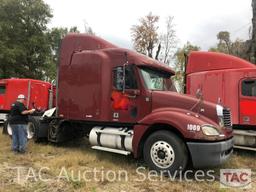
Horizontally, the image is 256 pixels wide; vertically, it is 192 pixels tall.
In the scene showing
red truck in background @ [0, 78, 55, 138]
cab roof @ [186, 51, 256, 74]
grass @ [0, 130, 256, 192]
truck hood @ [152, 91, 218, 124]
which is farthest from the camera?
red truck in background @ [0, 78, 55, 138]

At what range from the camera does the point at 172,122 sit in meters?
7.39

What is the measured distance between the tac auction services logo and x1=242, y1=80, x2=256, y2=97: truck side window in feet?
9.78

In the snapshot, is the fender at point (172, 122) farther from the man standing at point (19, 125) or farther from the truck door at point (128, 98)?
the man standing at point (19, 125)

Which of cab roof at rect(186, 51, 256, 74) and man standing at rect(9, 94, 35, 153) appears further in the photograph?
cab roof at rect(186, 51, 256, 74)

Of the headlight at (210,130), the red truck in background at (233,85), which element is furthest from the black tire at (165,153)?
the red truck in background at (233,85)

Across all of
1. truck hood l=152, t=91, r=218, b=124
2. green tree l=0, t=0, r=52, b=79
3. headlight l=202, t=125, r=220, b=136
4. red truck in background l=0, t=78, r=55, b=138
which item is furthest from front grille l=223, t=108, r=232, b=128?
green tree l=0, t=0, r=52, b=79

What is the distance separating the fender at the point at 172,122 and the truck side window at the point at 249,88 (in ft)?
12.2

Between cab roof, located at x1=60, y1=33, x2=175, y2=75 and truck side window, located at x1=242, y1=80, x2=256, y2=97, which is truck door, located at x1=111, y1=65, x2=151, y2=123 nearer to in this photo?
cab roof, located at x1=60, y1=33, x2=175, y2=75

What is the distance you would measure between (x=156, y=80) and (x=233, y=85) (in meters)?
3.32

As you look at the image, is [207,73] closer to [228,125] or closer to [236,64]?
[236,64]

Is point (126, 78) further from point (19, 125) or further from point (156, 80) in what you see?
point (19, 125)

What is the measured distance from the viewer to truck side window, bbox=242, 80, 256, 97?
10.5m

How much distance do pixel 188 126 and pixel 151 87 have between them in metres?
1.76

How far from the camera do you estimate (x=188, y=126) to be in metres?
7.21
